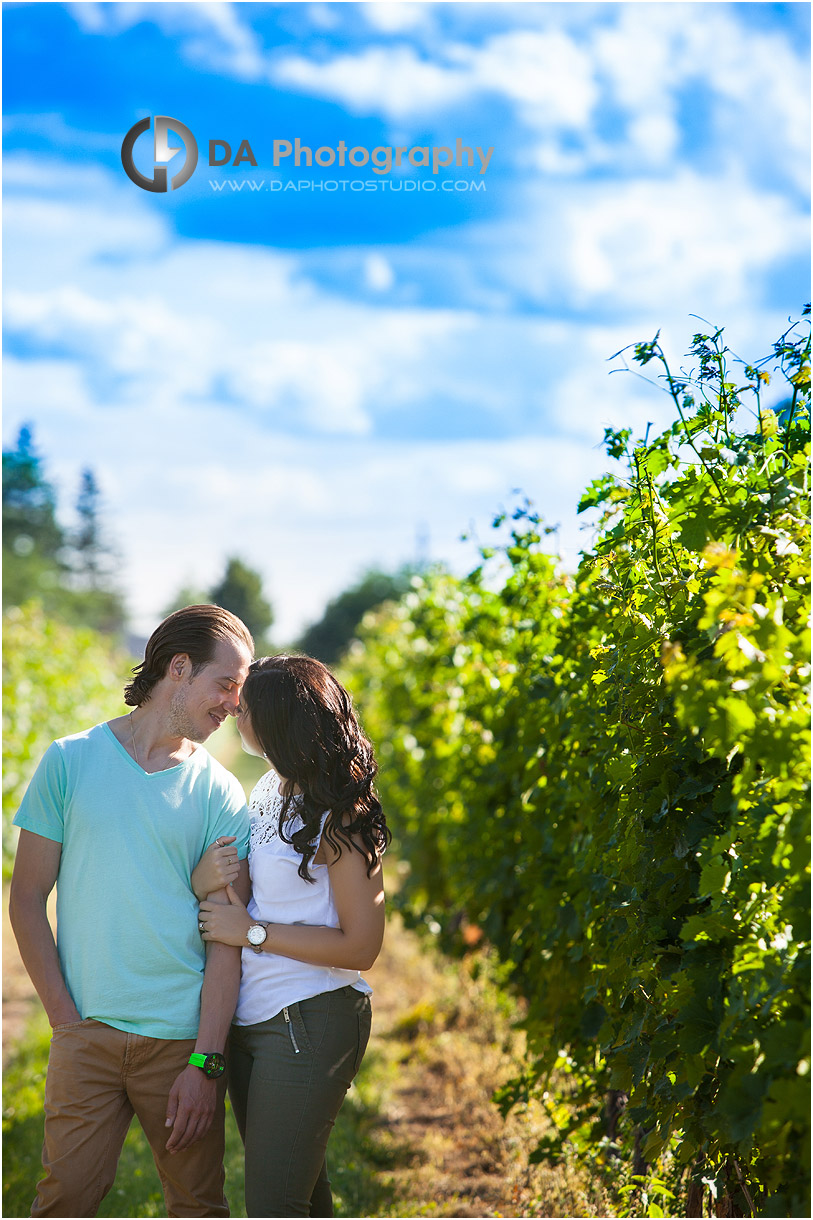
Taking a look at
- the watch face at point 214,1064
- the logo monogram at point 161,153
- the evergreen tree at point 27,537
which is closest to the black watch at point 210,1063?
the watch face at point 214,1064

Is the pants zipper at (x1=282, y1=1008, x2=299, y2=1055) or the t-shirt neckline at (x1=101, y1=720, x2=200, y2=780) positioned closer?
the pants zipper at (x1=282, y1=1008, x2=299, y2=1055)

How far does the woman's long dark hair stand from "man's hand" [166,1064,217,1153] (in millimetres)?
524

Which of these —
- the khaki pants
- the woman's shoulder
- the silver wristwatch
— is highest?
the woman's shoulder

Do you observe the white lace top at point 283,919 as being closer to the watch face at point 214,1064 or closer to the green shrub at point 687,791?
the watch face at point 214,1064

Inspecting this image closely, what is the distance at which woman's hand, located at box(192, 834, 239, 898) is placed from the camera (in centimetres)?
235

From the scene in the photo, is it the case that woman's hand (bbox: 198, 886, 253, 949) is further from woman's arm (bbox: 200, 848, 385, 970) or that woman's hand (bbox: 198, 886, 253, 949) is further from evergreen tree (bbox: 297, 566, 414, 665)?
evergreen tree (bbox: 297, 566, 414, 665)

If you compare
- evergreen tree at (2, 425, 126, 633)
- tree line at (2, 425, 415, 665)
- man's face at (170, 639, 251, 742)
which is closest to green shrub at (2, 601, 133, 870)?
tree line at (2, 425, 415, 665)

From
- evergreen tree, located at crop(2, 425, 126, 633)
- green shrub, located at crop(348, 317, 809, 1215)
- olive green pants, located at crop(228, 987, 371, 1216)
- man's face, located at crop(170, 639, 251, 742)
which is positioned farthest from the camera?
evergreen tree, located at crop(2, 425, 126, 633)

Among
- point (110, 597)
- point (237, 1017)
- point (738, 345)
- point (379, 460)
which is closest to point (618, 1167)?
point (237, 1017)

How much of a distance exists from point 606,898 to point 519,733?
157cm

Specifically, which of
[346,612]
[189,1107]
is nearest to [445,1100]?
[189,1107]

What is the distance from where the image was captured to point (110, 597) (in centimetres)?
6994

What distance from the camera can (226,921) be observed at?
232 centimetres

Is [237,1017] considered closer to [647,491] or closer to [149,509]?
[647,491]
